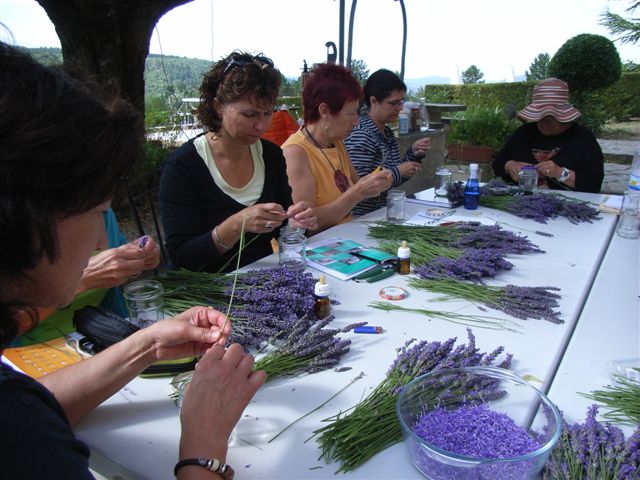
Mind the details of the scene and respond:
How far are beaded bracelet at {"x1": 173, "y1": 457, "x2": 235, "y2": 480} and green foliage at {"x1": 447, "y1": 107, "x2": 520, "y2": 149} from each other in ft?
24.1

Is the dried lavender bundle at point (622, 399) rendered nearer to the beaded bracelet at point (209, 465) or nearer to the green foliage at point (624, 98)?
the beaded bracelet at point (209, 465)

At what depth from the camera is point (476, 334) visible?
1.55m

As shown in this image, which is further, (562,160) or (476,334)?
(562,160)

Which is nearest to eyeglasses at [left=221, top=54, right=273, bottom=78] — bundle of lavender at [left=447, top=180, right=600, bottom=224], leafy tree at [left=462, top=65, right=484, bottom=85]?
bundle of lavender at [left=447, top=180, right=600, bottom=224]

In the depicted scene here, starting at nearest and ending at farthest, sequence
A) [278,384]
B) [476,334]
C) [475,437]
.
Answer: [475,437] → [278,384] → [476,334]

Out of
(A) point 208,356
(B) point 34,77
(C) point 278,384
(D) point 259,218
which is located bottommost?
(C) point 278,384

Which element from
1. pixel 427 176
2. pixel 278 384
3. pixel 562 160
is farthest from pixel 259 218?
pixel 427 176

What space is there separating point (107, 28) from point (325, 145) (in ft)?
10.1

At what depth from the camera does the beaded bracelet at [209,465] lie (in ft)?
2.92

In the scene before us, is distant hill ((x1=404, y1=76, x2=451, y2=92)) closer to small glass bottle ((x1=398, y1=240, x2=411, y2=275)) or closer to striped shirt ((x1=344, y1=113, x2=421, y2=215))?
striped shirt ((x1=344, y1=113, x2=421, y2=215))

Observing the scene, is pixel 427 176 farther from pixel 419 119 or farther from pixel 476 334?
pixel 476 334

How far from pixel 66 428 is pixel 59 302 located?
232 millimetres

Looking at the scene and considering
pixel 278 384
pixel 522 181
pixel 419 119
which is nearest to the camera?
pixel 278 384

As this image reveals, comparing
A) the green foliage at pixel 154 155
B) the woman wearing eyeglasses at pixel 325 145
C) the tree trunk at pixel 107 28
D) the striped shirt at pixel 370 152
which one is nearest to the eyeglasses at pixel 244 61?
the woman wearing eyeglasses at pixel 325 145
